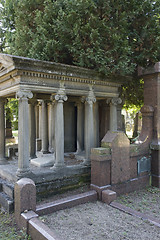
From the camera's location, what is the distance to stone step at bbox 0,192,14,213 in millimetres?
5551

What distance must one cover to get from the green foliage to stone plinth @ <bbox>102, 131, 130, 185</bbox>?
245cm

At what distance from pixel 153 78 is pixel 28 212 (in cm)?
646

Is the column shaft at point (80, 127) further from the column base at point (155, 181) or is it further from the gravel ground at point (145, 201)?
the gravel ground at point (145, 201)

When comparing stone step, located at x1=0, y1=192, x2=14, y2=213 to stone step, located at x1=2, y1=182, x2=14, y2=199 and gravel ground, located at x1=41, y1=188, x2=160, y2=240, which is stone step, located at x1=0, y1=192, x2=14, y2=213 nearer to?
stone step, located at x1=2, y1=182, x2=14, y2=199

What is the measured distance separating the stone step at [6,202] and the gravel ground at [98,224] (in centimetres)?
113

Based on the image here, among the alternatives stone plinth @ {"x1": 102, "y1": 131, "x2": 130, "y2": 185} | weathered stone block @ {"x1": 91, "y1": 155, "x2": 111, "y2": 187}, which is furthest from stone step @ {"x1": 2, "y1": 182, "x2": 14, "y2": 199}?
stone plinth @ {"x1": 102, "y1": 131, "x2": 130, "y2": 185}

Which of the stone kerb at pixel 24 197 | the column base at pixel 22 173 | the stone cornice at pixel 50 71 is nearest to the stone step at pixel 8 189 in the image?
the column base at pixel 22 173

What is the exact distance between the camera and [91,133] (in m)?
7.66

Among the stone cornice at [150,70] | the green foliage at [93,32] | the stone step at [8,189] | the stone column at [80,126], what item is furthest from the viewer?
the stone column at [80,126]

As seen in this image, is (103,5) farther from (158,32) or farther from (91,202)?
(91,202)

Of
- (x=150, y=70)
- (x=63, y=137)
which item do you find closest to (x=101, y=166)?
(x=63, y=137)

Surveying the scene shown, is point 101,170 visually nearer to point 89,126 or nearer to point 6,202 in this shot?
point 89,126

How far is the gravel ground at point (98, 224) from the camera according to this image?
4355 millimetres

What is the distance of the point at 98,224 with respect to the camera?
15.8ft
